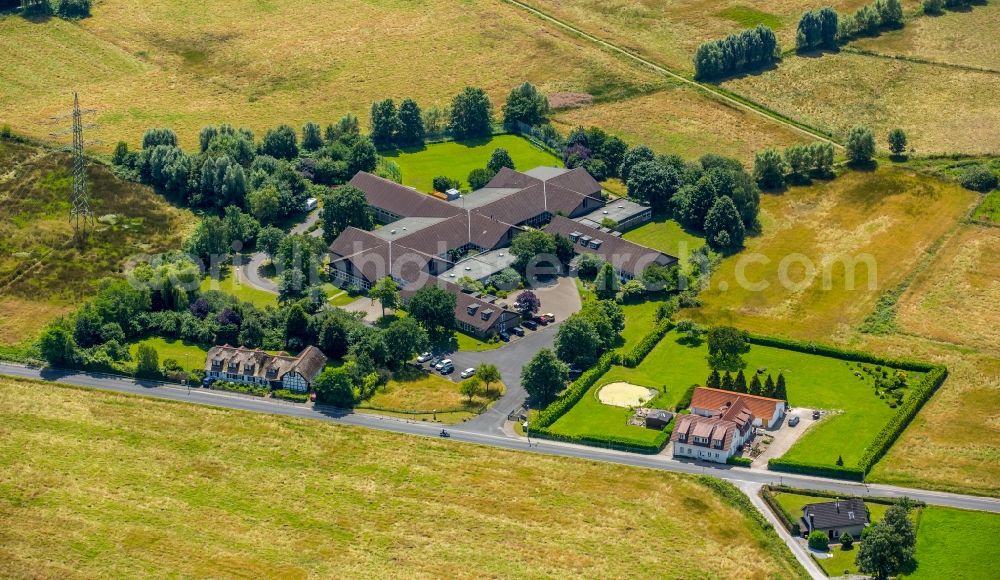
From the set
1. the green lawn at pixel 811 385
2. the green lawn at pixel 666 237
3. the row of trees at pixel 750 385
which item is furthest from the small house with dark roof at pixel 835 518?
the green lawn at pixel 666 237

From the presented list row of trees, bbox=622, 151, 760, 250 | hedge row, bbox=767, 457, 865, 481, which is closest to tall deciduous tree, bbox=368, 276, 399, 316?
row of trees, bbox=622, 151, 760, 250

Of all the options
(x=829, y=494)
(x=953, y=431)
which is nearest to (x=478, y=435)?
(x=829, y=494)

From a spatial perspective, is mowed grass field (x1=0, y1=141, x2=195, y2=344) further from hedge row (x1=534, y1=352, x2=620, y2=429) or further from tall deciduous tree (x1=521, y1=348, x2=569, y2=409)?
hedge row (x1=534, y1=352, x2=620, y2=429)

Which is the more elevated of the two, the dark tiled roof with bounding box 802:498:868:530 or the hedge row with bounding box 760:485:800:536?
the dark tiled roof with bounding box 802:498:868:530

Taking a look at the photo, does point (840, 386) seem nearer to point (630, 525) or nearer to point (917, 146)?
point (630, 525)

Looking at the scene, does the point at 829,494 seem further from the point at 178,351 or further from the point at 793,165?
the point at 793,165

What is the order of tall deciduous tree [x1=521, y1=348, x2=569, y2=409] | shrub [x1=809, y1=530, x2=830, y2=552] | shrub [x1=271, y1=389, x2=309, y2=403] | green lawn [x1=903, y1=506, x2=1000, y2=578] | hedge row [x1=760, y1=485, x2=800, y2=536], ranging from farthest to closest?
shrub [x1=271, y1=389, x2=309, y2=403], tall deciduous tree [x1=521, y1=348, x2=569, y2=409], hedge row [x1=760, y1=485, x2=800, y2=536], shrub [x1=809, y1=530, x2=830, y2=552], green lawn [x1=903, y1=506, x2=1000, y2=578]
